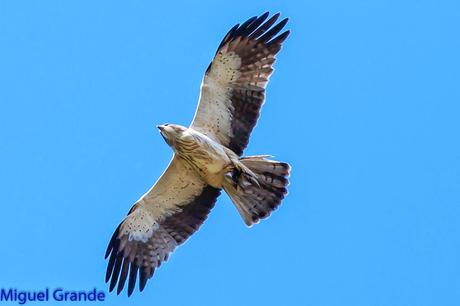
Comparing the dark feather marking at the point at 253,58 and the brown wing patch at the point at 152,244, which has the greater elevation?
the dark feather marking at the point at 253,58

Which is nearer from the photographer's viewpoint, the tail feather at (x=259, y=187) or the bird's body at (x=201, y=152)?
the bird's body at (x=201, y=152)

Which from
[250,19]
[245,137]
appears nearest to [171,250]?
[245,137]

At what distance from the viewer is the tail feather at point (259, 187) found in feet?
29.4

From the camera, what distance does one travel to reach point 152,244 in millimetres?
9594

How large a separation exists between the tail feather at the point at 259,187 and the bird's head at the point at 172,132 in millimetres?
814

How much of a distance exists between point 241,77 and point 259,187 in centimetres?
141

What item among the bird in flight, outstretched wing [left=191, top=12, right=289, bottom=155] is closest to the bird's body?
the bird in flight

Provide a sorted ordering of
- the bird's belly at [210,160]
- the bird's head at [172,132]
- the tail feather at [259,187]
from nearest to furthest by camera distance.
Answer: the bird's head at [172,132]
the bird's belly at [210,160]
the tail feather at [259,187]

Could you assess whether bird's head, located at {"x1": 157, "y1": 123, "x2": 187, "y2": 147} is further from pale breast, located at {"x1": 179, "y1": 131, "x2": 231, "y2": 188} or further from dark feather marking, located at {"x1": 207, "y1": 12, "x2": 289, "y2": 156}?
dark feather marking, located at {"x1": 207, "y1": 12, "x2": 289, "y2": 156}

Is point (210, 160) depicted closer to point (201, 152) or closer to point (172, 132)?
point (201, 152)

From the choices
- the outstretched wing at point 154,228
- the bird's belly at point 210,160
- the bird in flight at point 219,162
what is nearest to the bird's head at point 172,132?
the bird in flight at point 219,162

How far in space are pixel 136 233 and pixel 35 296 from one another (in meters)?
1.76

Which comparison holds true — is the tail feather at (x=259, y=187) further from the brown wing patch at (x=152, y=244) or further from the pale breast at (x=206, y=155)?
the brown wing patch at (x=152, y=244)

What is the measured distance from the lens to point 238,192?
9.05 metres
